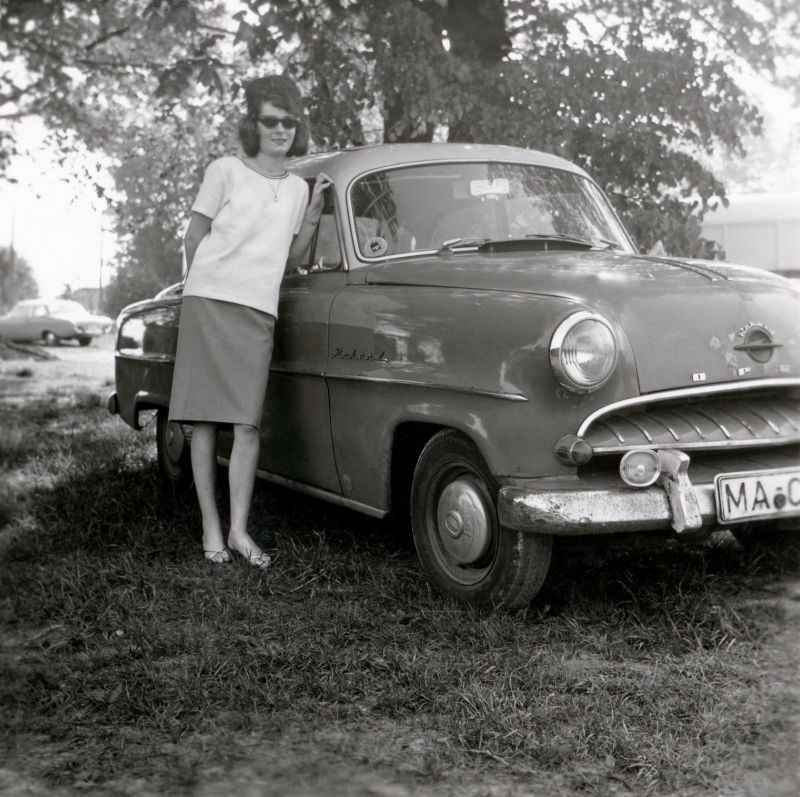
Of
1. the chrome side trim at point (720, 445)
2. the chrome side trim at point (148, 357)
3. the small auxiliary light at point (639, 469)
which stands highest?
the chrome side trim at point (148, 357)

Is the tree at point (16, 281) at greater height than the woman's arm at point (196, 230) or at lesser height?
greater

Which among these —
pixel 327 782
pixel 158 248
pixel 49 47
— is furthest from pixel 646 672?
pixel 158 248

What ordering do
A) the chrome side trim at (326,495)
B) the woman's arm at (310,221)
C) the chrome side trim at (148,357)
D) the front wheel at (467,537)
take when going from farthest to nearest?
1. the chrome side trim at (148,357)
2. the woman's arm at (310,221)
3. the chrome side trim at (326,495)
4. the front wheel at (467,537)

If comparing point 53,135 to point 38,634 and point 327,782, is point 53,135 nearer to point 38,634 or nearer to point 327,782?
point 38,634

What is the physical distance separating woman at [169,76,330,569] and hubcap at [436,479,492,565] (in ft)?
2.75

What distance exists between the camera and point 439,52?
754 centimetres

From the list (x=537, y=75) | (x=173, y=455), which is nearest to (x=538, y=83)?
(x=537, y=75)

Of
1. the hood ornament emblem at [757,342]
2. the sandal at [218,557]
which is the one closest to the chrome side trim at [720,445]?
the hood ornament emblem at [757,342]

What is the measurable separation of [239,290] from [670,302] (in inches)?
63.0

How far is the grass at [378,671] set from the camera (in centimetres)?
251

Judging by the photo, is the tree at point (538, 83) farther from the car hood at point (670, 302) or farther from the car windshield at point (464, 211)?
the car hood at point (670, 302)

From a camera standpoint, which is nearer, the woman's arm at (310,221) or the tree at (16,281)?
the woman's arm at (310,221)

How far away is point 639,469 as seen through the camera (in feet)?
10.8

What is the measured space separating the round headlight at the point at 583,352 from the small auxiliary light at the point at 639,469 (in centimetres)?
22
